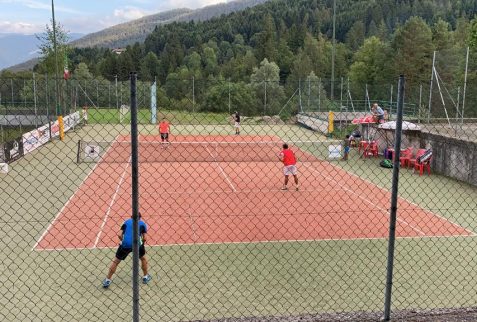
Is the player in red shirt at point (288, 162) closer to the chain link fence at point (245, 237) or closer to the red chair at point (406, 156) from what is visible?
the chain link fence at point (245, 237)

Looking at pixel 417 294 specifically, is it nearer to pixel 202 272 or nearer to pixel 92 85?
pixel 202 272

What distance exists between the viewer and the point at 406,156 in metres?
21.4

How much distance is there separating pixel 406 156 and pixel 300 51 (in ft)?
231

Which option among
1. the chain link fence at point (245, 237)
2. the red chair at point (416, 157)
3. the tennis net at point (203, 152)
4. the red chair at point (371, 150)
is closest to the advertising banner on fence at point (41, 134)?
the chain link fence at point (245, 237)

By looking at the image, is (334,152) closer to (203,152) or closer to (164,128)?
(203,152)

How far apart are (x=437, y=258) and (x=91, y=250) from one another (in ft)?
22.1

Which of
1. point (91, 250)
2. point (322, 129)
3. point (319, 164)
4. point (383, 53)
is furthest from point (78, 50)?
point (91, 250)

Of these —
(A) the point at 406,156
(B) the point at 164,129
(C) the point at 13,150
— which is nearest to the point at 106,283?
(C) the point at 13,150

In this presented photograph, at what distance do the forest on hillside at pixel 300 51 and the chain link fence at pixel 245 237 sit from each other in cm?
666

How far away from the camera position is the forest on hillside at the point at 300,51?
122 feet

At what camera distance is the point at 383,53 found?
65250mm

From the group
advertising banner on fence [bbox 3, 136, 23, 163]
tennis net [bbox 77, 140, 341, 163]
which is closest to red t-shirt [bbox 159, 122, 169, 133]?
tennis net [bbox 77, 140, 341, 163]

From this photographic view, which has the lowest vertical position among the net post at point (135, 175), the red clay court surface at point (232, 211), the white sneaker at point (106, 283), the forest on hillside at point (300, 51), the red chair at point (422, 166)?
the red clay court surface at point (232, 211)

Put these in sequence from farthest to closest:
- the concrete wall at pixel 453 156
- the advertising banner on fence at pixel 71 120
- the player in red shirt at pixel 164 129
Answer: the advertising banner on fence at pixel 71 120 < the player in red shirt at pixel 164 129 < the concrete wall at pixel 453 156
